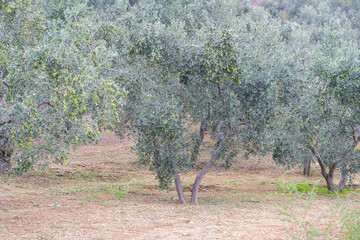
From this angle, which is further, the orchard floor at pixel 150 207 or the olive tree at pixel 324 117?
the olive tree at pixel 324 117

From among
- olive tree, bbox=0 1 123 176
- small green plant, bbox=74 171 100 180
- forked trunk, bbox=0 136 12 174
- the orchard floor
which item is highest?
olive tree, bbox=0 1 123 176

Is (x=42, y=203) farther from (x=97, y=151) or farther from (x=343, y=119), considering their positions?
(x=97, y=151)

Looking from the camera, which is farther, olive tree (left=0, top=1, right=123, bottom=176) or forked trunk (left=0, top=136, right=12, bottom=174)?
forked trunk (left=0, top=136, right=12, bottom=174)

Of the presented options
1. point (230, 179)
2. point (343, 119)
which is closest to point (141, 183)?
point (230, 179)

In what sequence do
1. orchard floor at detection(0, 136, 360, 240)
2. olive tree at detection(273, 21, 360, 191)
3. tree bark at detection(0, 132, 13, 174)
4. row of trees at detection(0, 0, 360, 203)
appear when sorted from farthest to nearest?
1. olive tree at detection(273, 21, 360, 191)
2. orchard floor at detection(0, 136, 360, 240)
3. tree bark at detection(0, 132, 13, 174)
4. row of trees at detection(0, 0, 360, 203)

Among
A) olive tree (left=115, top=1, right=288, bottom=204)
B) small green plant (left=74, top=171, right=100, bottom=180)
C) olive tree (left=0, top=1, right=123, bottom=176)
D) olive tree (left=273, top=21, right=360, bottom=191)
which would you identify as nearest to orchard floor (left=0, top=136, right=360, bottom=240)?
small green plant (left=74, top=171, right=100, bottom=180)

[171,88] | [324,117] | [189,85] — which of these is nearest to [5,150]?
[171,88]

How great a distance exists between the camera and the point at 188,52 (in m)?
11.2

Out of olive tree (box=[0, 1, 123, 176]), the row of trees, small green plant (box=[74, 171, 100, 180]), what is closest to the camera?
olive tree (box=[0, 1, 123, 176])

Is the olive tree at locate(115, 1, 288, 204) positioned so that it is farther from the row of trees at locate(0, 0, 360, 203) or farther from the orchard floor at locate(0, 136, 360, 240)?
the orchard floor at locate(0, 136, 360, 240)

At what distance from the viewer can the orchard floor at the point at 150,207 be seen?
8.42m

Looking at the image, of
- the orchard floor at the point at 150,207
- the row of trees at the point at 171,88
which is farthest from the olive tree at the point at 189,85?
the orchard floor at the point at 150,207

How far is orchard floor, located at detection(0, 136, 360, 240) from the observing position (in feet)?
27.6

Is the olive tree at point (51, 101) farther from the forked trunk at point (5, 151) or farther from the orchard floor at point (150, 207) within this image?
the orchard floor at point (150, 207)
